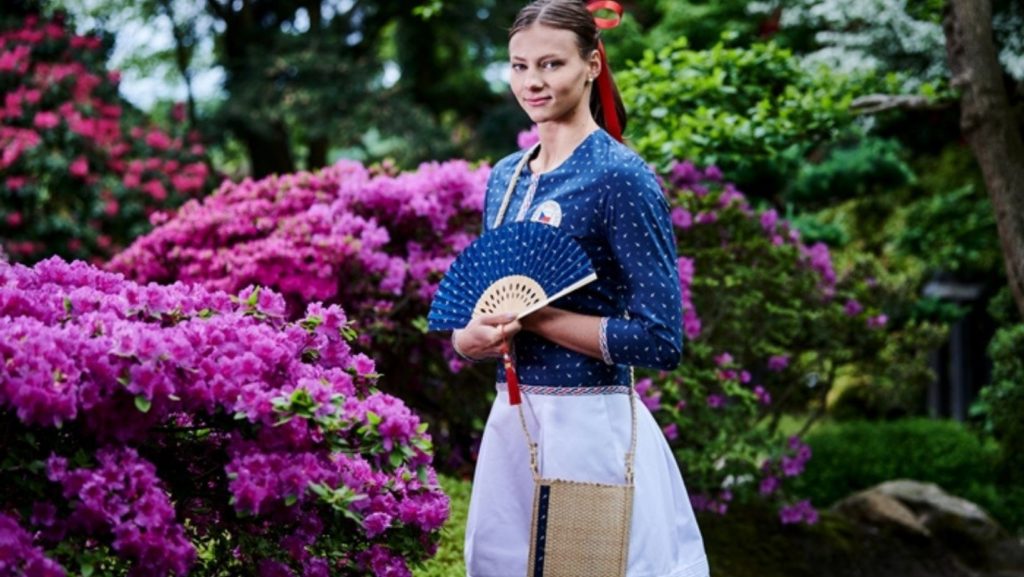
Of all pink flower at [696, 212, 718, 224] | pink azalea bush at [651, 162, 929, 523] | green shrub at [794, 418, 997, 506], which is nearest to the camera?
pink azalea bush at [651, 162, 929, 523]

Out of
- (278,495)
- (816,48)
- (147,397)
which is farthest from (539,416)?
(816,48)

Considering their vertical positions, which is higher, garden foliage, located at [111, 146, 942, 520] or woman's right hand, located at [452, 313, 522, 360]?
garden foliage, located at [111, 146, 942, 520]

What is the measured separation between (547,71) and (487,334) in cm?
54

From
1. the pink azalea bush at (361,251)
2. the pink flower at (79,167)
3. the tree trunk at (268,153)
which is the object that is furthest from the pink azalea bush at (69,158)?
the pink azalea bush at (361,251)

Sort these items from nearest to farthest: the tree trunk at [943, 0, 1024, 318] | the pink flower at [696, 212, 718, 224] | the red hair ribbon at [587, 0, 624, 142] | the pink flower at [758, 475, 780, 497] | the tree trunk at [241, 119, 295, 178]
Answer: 1. the red hair ribbon at [587, 0, 624, 142]
2. the tree trunk at [943, 0, 1024, 318]
3. the pink flower at [696, 212, 718, 224]
4. the pink flower at [758, 475, 780, 497]
5. the tree trunk at [241, 119, 295, 178]

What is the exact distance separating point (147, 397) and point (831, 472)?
7.70 m

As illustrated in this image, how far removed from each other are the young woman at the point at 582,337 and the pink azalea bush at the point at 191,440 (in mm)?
230

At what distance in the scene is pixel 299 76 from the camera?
14.2 metres

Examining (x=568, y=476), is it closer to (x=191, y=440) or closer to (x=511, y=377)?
(x=511, y=377)

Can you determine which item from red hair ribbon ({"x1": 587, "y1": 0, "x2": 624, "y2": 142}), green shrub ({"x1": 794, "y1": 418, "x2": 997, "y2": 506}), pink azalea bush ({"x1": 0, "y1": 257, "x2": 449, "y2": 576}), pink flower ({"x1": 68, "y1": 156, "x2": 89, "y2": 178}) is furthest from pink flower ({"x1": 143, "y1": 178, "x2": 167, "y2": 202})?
red hair ribbon ({"x1": 587, "y1": 0, "x2": 624, "y2": 142})

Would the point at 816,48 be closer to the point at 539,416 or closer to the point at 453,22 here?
the point at 453,22

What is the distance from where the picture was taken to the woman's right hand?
93.9 inches

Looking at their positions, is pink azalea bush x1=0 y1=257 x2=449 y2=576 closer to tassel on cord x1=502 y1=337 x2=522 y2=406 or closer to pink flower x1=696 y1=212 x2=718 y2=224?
tassel on cord x1=502 y1=337 x2=522 y2=406

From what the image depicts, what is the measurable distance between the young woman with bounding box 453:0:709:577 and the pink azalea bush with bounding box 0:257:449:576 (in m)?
0.23
